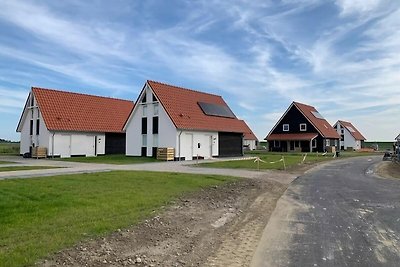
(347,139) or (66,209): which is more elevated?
(347,139)

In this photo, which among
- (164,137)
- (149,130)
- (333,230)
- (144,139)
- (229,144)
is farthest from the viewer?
(229,144)

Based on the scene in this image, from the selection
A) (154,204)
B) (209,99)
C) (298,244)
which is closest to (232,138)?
(209,99)

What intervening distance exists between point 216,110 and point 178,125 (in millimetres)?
8511

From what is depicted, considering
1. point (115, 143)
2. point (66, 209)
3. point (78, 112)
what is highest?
point (78, 112)

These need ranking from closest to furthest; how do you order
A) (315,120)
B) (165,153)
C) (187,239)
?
(187,239) → (165,153) → (315,120)

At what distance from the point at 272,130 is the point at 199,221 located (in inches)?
2225

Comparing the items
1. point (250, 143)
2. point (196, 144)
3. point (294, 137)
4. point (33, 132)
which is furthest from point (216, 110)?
point (250, 143)

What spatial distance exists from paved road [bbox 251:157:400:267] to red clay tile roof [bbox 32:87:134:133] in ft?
94.1

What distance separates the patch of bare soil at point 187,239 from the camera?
235 inches

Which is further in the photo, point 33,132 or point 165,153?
point 33,132

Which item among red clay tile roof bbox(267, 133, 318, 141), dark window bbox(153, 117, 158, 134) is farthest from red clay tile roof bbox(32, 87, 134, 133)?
red clay tile roof bbox(267, 133, 318, 141)

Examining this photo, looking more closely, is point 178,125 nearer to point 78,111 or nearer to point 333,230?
point 78,111

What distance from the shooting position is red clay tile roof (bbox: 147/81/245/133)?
111ft

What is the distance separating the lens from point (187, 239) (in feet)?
24.2
